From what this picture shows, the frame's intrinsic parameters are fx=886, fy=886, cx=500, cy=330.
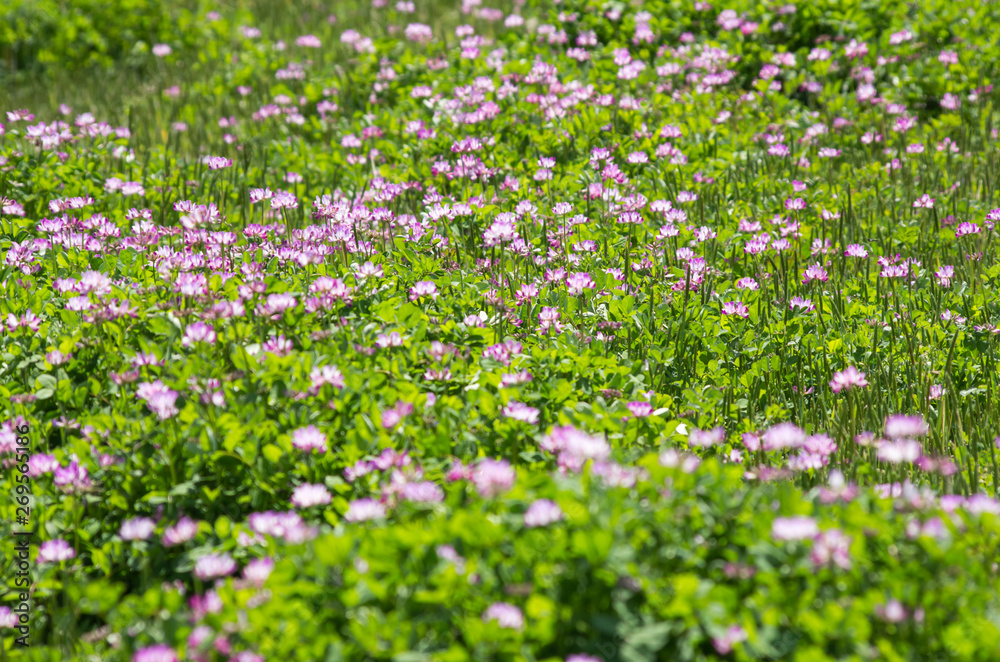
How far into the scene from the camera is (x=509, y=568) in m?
2.05

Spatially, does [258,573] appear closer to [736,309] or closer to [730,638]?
[730,638]

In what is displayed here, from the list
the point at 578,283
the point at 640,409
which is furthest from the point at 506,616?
the point at 578,283

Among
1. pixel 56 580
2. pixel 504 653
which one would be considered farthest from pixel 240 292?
pixel 504 653

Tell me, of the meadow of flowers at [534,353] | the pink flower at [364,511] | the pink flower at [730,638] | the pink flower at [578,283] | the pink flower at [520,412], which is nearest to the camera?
the pink flower at [730,638]

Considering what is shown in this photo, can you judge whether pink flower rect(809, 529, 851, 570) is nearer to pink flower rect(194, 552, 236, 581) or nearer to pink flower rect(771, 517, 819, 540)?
pink flower rect(771, 517, 819, 540)

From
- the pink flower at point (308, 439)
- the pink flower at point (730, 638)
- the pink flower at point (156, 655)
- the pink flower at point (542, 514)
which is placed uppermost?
the pink flower at point (308, 439)

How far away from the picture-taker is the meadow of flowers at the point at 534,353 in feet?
6.73

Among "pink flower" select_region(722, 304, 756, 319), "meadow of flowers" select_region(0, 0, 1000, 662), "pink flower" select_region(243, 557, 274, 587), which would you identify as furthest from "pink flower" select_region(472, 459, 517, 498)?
Answer: "pink flower" select_region(722, 304, 756, 319)

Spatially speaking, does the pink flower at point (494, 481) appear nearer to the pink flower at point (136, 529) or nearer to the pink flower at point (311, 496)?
the pink flower at point (311, 496)

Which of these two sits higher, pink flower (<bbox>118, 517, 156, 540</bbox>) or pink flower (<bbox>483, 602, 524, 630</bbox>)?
pink flower (<bbox>118, 517, 156, 540</bbox>)

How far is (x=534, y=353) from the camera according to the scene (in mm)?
3223

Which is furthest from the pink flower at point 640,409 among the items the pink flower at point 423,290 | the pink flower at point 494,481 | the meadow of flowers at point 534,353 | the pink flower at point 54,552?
the pink flower at point 54,552

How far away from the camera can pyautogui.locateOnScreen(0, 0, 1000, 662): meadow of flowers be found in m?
2.05

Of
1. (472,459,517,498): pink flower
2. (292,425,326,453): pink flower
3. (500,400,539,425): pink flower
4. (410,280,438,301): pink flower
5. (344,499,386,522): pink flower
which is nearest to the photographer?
(472,459,517,498): pink flower
